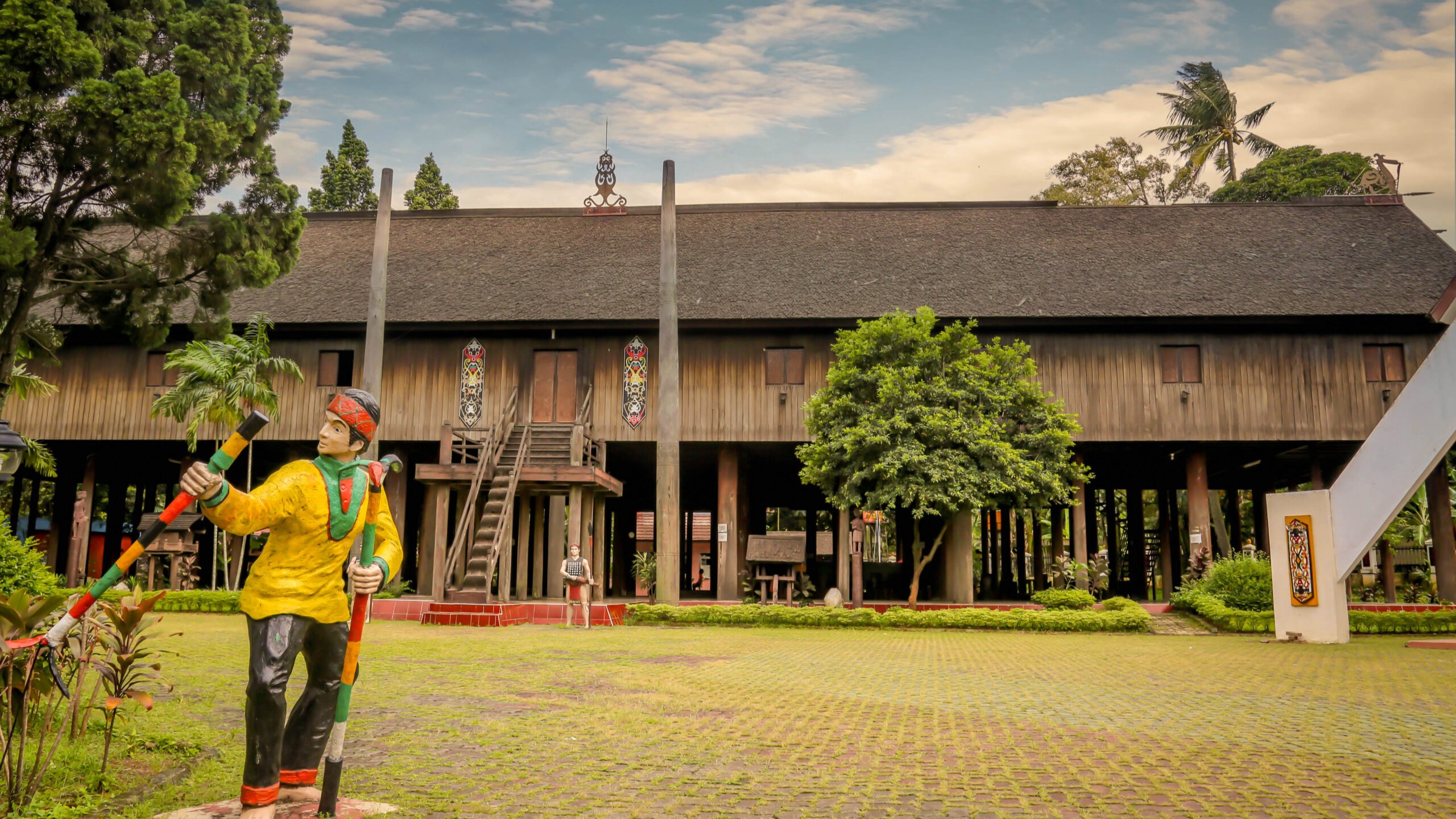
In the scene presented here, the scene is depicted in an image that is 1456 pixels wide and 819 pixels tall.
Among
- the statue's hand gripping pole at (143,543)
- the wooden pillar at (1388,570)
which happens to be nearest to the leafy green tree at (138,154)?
the statue's hand gripping pole at (143,543)

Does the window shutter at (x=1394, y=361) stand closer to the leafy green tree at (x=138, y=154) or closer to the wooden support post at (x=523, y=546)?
the wooden support post at (x=523, y=546)

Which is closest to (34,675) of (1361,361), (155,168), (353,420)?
(353,420)

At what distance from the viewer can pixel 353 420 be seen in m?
5.11

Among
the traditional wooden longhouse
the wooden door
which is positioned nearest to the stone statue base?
the traditional wooden longhouse

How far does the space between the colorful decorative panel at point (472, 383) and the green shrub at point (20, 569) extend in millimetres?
12564

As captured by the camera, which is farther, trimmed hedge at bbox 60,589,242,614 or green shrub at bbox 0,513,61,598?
trimmed hedge at bbox 60,589,242,614

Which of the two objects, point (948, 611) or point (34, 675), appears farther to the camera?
point (948, 611)

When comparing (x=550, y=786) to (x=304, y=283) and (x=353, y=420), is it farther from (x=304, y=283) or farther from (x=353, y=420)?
(x=304, y=283)

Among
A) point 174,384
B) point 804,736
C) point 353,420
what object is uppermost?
point 174,384

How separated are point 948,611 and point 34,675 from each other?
54.6ft

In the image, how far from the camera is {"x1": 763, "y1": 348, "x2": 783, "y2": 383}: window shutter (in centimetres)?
2473

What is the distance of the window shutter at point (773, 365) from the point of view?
24.7 m

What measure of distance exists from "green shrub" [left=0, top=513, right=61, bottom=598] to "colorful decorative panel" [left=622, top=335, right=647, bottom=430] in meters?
13.5

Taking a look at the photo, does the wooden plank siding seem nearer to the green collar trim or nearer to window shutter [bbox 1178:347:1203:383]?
window shutter [bbox 1178:347:1203:383]
